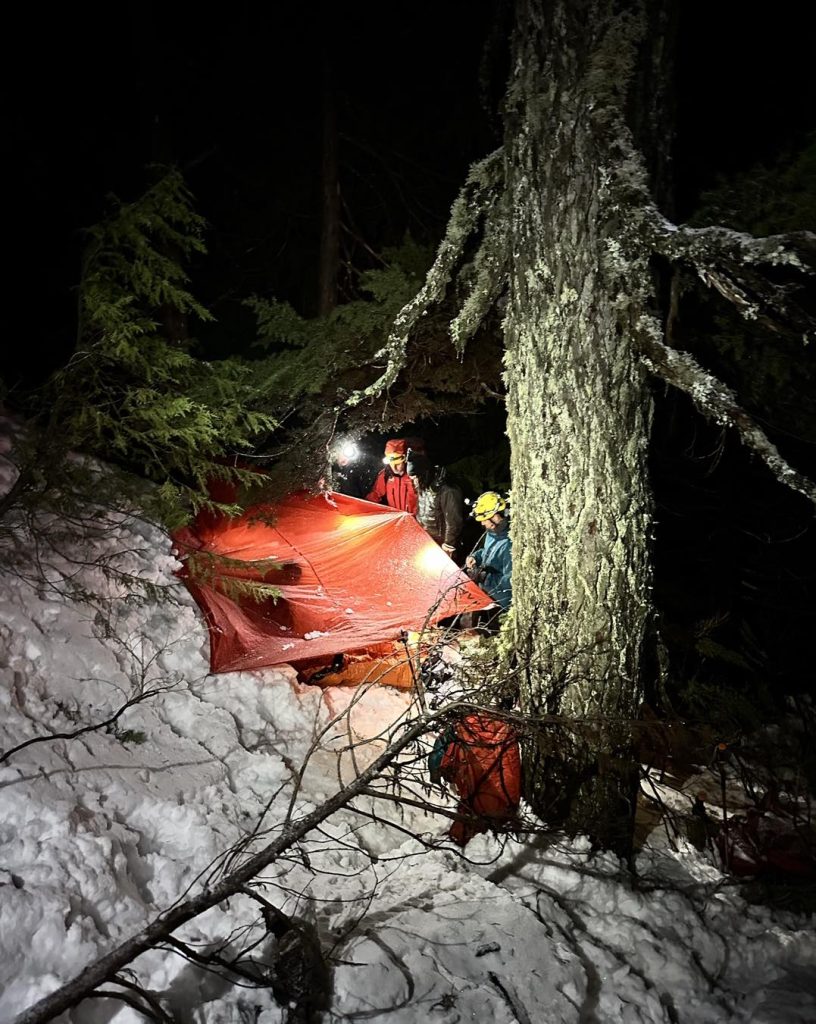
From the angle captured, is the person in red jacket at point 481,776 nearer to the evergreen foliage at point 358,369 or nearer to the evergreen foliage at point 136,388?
the evergreen foliage at point 358,369

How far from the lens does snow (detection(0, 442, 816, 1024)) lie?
283 centimetres

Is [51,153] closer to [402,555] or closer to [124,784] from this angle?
[402,555]

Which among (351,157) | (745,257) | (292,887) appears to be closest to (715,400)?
(745,257)

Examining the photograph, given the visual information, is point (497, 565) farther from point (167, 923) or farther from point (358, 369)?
point (167, 923)

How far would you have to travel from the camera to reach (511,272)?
389cm

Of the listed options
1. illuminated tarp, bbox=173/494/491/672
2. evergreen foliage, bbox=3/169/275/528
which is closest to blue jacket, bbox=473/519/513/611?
illuminated tarp, bbox=173/494/491/672

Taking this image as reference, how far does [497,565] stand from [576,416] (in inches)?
115

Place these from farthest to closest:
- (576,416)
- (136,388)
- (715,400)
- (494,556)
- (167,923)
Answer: (494,556), (136,388), (576,416), (715,400), (167,923)

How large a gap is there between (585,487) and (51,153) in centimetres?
870

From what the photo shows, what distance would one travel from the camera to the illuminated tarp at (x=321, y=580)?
18.2 ft

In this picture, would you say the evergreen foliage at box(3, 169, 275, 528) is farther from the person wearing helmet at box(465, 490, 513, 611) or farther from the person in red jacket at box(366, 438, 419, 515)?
the person in red jacket at box(366, 438, 419, 515)

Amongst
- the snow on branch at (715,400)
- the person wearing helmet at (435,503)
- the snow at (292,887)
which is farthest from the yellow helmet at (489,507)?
the snow on branch at (715,400)

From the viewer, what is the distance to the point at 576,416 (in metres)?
3.69

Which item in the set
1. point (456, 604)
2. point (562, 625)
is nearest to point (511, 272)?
point (562, 625)
